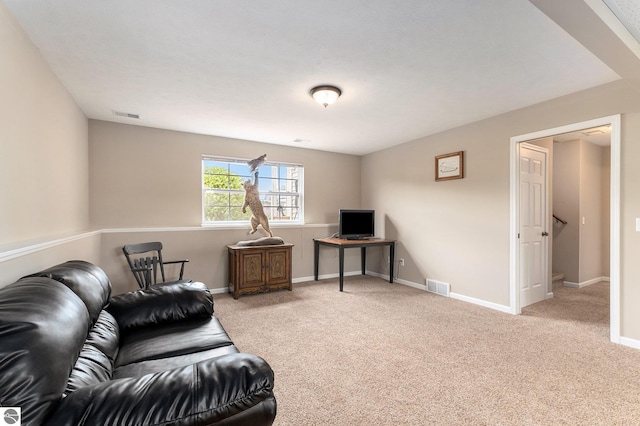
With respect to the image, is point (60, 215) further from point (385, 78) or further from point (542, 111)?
point (542, 111)

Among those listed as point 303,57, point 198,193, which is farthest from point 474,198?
point 198,193

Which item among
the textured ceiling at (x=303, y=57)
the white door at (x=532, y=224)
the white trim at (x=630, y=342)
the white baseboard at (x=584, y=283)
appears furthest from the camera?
the white baseboard at (x=584, y=283)

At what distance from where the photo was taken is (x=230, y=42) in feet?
6.79

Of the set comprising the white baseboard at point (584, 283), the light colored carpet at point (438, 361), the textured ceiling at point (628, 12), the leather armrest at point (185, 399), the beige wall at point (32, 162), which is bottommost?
the light colored carpet at point (438, 361)

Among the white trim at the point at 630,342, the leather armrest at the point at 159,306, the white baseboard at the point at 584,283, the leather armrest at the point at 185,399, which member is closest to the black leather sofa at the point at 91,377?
the leather armrest at the point at 185,399

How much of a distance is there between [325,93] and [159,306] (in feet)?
7.34

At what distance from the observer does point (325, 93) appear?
9.14 ft

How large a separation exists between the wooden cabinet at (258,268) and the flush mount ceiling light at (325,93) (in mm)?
2344

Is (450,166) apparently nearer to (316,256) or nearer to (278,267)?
(316,256)

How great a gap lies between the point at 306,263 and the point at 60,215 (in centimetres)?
344

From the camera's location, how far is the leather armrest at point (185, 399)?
906 millimetres

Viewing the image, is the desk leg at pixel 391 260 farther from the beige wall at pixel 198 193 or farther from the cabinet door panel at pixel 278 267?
the cabinet door panel at pixel 278 267

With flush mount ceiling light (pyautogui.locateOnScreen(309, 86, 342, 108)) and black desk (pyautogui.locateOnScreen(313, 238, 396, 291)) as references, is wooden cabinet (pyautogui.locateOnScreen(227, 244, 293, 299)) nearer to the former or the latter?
black desk (pyautogui.locateOnScreen(313, 238, 396, 291))

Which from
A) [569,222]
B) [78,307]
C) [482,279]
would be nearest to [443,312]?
[482,279]
